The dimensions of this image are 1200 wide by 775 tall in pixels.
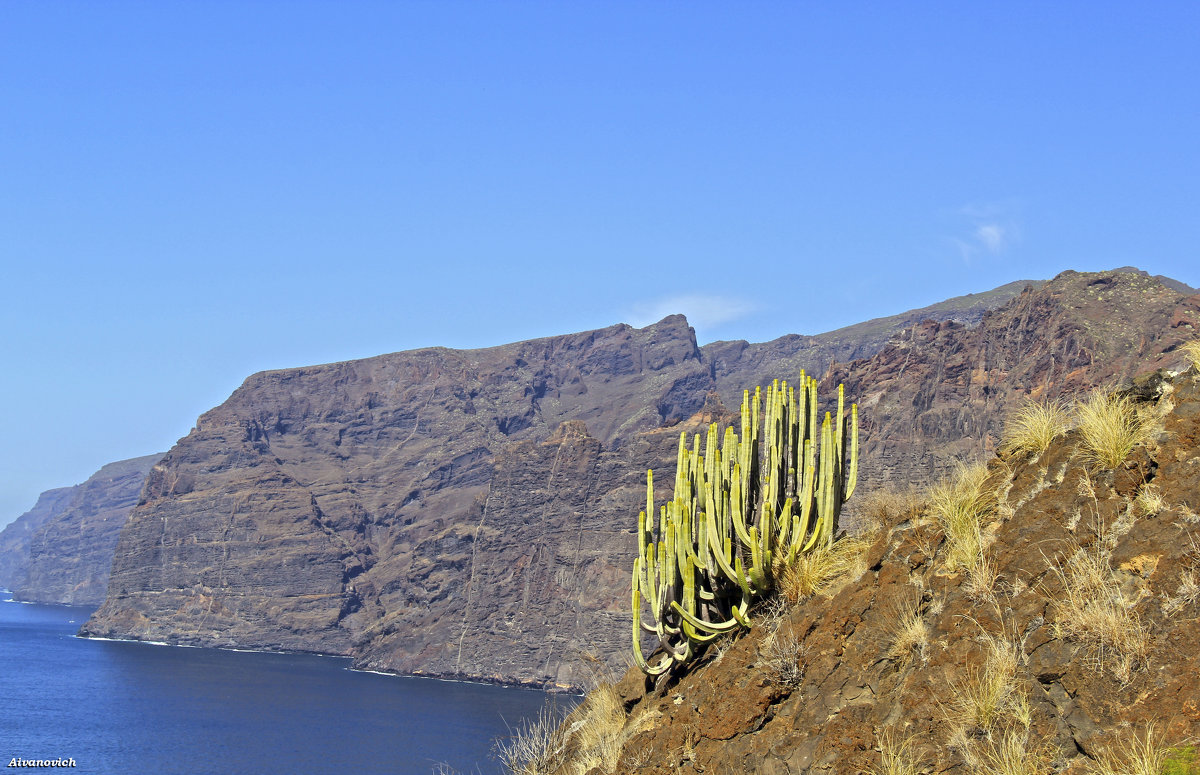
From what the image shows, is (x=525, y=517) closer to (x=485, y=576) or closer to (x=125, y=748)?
(x=485, y=576)

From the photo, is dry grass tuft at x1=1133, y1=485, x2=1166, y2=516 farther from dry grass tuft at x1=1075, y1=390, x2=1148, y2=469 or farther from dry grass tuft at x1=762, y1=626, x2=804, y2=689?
dry grass tuft at x1=762, y1=626, x2=804, y2=689

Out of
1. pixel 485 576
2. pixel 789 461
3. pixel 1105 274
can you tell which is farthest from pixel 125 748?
pixel 1105 274

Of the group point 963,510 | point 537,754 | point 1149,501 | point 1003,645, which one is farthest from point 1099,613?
point 537,754

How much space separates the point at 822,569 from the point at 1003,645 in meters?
3.15

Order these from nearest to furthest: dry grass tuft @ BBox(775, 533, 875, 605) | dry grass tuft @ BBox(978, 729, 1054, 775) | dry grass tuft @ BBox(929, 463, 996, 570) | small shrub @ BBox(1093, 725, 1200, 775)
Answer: small shrub @ BBox(1093, 725, 1200, 775) < dry grass tuft @ BBox(978, 729, 1054, 775) < dry grass tuft @ BBox(929, 463, 996, 570) < dry grass tuft @ BBox(775, 533, 875, 605)

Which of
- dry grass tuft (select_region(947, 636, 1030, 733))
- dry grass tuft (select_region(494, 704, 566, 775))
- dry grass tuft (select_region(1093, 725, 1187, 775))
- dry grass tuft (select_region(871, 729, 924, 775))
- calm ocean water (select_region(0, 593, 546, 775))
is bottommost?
calm ocean water (select_region(0, 593, 546, 775))

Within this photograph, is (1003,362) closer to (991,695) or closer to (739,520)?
(739,520)

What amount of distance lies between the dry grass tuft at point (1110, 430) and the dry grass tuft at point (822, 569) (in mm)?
2725

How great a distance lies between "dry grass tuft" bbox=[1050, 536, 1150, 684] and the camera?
8.82m

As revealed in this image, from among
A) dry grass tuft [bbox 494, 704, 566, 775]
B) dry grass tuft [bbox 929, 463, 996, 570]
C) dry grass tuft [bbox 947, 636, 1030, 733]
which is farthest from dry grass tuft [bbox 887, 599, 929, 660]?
dry grass tuft [bbox 494, 704, 566, 775]

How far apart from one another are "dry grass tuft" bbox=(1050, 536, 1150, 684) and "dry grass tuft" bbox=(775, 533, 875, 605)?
277 centimetres

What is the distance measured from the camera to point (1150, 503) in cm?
969

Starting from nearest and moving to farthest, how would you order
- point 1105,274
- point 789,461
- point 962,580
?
point 962,580
point 789,461
point 1105,274

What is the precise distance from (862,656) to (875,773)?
4.82 ft
